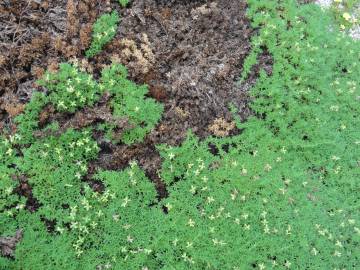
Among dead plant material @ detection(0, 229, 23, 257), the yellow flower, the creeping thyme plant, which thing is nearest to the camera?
dead plant material @ detection(0, 229, 23, 257)

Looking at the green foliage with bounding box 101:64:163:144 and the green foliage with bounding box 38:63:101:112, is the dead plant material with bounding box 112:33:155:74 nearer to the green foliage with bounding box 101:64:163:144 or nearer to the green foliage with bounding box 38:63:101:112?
the green foliage with bounding box 101:64:163:144

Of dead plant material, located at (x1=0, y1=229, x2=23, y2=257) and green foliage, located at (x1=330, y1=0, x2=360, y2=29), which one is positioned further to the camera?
green foliage, located at (x1=330, y1=0, x2=360, y2=29)

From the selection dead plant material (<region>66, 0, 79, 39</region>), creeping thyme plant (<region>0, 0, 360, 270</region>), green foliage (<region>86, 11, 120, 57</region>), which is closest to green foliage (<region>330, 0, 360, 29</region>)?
creeping thyme plant (<region>0, 0, 360, 270</region>)

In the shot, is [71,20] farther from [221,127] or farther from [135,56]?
[221,127]

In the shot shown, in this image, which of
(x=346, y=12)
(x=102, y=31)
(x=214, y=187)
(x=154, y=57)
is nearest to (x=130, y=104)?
(x=154, y=57)

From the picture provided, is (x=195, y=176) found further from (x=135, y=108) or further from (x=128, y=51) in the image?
(x=128, y=51)

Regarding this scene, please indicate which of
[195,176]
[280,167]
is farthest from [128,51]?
[280,167]
